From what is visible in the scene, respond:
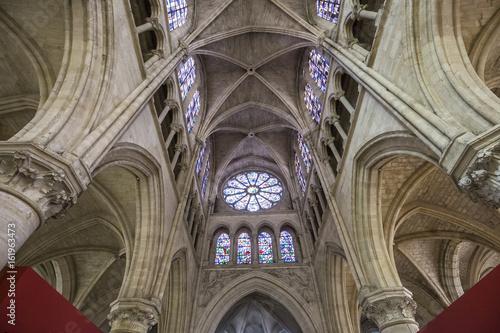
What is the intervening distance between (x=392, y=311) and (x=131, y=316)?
6.02m

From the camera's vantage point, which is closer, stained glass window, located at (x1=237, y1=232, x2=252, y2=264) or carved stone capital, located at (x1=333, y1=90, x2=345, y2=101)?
carved stone capital, located at (x1=333, y1=90, x2=345, y2=101)

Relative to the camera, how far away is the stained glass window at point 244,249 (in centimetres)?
1555

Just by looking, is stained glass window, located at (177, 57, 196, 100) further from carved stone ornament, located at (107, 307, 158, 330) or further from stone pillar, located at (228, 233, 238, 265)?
carved stone ornament, located at (107, 307, 158, 330)

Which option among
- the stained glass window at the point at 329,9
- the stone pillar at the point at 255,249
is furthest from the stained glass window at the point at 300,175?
the stained glass window at the point at 329,9

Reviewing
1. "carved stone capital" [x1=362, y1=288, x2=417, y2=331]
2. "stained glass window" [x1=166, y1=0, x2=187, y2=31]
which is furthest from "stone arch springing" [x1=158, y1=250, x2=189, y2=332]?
"stained glass window" [x1=166, y1=0, x2=187, y2=31]

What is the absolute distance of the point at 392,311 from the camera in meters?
7.41

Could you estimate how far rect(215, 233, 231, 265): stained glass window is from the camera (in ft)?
51.0

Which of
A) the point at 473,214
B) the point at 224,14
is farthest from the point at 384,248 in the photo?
the point at 224,14

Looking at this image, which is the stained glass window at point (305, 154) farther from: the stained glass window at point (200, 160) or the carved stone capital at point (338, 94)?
the stained glass window at point (200, 160)

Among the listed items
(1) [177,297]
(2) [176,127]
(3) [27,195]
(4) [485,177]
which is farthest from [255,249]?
(3) [27,195]

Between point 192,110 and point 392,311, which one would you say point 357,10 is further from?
point 392,311

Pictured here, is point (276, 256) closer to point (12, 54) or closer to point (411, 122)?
point (411, 122)

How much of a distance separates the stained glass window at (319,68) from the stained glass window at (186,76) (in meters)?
5.45

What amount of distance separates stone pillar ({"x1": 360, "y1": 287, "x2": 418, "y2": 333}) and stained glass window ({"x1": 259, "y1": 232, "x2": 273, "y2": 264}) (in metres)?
8.16
